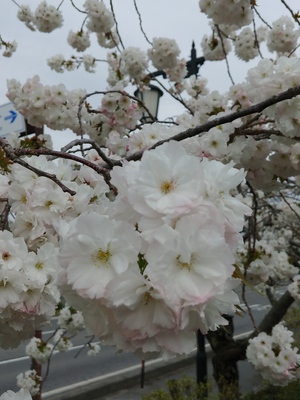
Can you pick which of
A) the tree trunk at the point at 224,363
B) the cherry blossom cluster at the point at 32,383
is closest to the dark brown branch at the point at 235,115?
the tree trunk at the point at 224,363

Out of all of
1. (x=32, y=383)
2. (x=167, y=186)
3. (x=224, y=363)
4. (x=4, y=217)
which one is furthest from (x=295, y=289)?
(x=167, y=186)

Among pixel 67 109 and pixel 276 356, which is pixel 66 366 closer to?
pixel 276 356

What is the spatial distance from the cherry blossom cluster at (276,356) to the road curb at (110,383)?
3.42 meters

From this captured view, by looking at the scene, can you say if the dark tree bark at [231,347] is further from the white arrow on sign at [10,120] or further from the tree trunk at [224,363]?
the white arrow on sign at [10,120]

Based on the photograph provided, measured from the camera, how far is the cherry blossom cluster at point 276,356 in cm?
350

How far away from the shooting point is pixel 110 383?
274 inches

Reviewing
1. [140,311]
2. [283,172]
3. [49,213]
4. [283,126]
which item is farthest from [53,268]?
[283,172]

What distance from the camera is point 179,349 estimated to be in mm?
749

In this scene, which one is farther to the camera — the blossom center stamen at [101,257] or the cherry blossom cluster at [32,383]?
the cherry blossom cluster at [32,383]

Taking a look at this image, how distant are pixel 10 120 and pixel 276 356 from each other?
289 cm

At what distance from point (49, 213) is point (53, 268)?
0.15 metres

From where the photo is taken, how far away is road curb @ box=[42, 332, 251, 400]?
6.39m

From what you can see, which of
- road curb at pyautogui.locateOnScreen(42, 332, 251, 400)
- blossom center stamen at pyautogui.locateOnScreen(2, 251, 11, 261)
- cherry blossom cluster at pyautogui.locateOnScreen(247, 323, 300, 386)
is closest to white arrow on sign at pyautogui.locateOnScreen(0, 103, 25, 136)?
cherry blossom cluster at pyautogui.locateOnScreen(247, 323, 300, 386)

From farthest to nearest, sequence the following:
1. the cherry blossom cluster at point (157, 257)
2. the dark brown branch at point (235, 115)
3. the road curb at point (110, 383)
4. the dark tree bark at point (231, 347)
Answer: the road curb at point (110, 383) < the dark tree bark at point (231, 347) < the dark brown branch at point (235, 115) < the cherry blossom cluster at point (157, 257)
